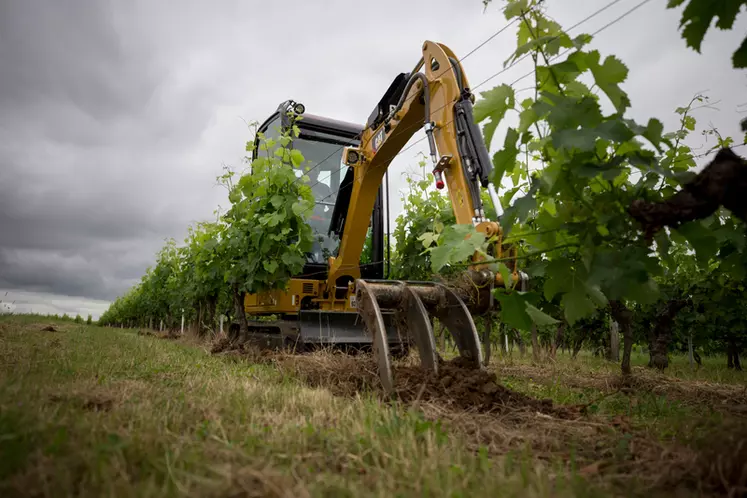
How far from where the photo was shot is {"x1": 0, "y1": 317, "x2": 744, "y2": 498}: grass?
148cm

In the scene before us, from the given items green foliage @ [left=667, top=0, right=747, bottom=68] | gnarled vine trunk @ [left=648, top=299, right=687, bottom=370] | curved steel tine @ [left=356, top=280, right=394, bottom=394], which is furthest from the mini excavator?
gnarled vine trunk @ [left=648, top=299, right=687, bottom=370]

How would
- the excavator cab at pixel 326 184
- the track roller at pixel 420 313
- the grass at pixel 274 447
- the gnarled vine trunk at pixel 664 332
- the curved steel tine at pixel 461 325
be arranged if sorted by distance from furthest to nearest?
the gnarled vine trunk at pixel 664 332
the excavator cab at pixel 326 184
the curved steel tine at pixel 461 325
the track roller at pixel 420 313
the grass at pixel 274 447

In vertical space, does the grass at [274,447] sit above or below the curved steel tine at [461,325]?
below

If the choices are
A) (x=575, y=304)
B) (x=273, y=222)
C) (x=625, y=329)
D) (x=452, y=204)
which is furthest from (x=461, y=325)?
(x=273, y=222)

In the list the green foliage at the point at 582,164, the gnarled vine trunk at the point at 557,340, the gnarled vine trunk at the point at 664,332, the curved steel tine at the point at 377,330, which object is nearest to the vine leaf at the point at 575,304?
the green foliage at the point at 582,164

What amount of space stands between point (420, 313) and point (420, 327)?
0.12 meters

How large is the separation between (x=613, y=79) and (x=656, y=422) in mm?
2178

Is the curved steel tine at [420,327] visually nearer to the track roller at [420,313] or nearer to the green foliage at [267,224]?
the track roller at [420,313]

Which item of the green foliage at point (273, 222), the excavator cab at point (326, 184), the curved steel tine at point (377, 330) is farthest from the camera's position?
the excavator cab at point (326, 184)

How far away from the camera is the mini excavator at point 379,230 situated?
3.73 meters

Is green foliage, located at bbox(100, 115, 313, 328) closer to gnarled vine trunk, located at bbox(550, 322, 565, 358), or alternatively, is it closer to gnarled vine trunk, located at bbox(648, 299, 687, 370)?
gnarled vine trunk, located at bbox(550, 322, 565, 358)

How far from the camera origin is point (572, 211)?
7.13 ft

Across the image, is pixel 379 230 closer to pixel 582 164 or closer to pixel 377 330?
pixel 377 330

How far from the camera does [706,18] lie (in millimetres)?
1635
